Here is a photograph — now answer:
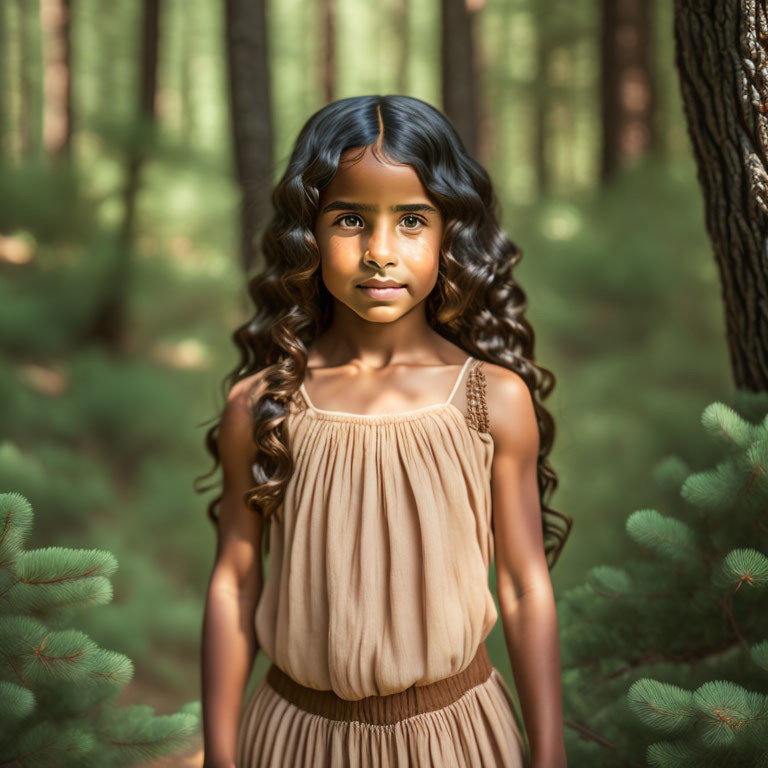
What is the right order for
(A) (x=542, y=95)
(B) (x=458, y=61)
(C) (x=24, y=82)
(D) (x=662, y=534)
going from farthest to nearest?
(C) (x=24, y=82) → (A) (x=542, y=95) → (B) (x=458, y=61) → (D) (x=662, y=534)

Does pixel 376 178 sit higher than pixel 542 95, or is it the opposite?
pixel 542 95

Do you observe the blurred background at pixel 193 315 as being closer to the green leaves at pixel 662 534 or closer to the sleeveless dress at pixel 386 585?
the sleeveless dress at pixel 386 585

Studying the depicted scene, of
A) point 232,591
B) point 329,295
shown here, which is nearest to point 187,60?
point 329,295

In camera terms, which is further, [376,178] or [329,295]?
[329,295]

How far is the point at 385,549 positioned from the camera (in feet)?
5.90

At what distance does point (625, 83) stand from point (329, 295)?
25.0ft

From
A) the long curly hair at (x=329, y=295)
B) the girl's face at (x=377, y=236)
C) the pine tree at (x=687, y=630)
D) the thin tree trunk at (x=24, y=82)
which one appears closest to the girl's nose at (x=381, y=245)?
the girl's face at (x=377, y=236)

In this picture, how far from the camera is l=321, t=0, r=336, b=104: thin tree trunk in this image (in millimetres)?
12969

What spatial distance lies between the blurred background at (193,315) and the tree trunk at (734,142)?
5.91 feet

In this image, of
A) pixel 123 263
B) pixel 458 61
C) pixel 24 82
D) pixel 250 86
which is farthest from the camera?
pixel 24 82

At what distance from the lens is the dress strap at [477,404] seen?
6.07 feet

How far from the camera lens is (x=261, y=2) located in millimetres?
4383

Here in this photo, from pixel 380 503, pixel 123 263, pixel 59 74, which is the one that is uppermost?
pixel 59 74

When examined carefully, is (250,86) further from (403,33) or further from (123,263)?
(403,33)
